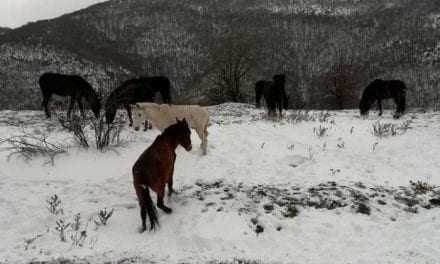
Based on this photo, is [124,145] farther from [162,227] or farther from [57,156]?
[162,227]

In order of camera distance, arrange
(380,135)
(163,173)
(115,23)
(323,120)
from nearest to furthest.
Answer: (163,173), (380,135), (323,120), (115,23)

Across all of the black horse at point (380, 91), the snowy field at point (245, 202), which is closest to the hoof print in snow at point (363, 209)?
the snowy field at point (245, 202)

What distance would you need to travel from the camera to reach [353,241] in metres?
5.75

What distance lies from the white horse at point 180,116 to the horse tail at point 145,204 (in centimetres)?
337

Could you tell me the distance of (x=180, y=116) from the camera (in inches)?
358

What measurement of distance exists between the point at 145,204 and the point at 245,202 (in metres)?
1.83

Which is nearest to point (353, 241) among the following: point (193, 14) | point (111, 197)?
point (111, 197)

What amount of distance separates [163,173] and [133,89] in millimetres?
6344

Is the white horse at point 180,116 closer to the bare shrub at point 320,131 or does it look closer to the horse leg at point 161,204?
the horse leg at point 161,204

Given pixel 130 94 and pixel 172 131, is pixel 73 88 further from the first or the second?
pixel 172 131

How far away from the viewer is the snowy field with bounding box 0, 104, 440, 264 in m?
5.45

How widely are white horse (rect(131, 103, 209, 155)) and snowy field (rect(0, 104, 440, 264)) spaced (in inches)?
23.1

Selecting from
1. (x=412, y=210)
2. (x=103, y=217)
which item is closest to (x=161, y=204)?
(x=103, y=217)

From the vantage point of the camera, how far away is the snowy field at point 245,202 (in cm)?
545
